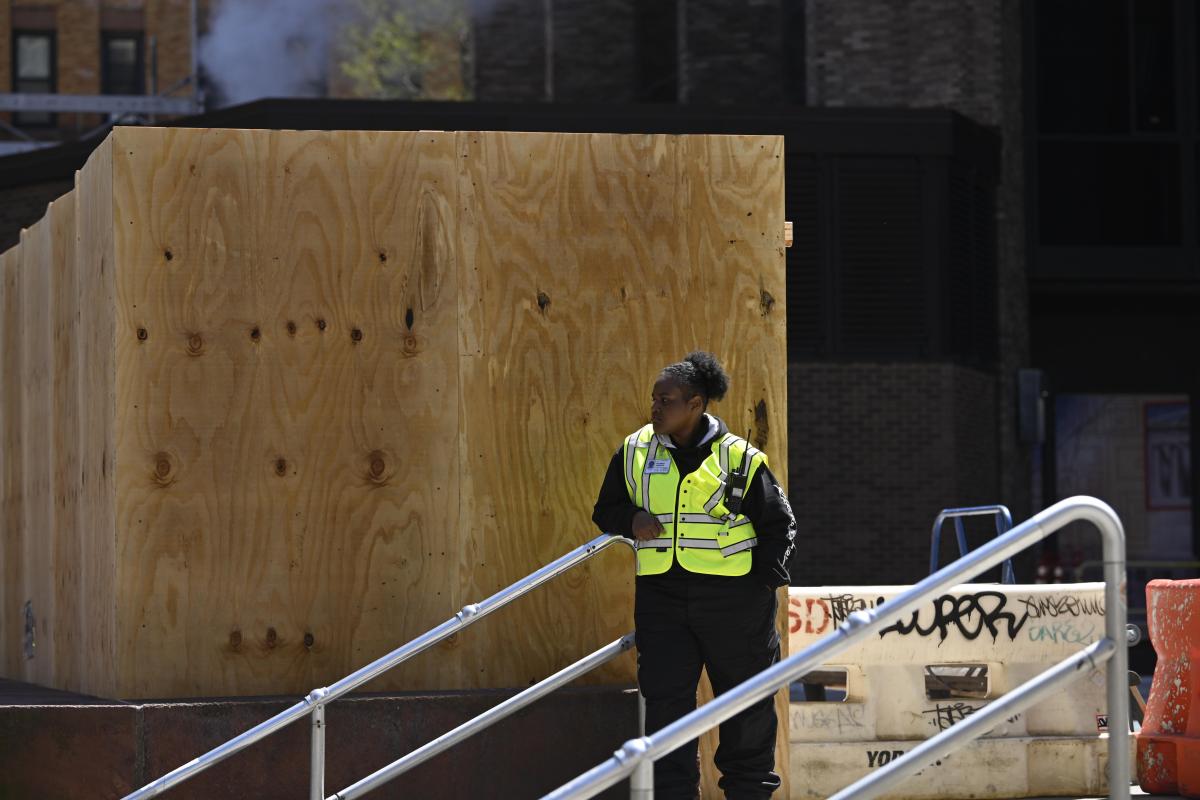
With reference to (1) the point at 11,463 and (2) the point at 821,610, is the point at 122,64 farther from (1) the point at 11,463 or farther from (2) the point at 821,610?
(2) the point at 821,610

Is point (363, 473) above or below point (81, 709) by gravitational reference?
above

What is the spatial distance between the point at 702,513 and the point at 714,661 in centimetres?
55

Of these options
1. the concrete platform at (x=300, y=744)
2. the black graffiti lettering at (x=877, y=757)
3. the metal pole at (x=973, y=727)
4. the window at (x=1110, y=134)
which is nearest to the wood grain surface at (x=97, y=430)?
the concrete platform at (x=300, y=744)

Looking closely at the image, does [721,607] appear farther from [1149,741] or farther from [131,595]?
[1149,741]

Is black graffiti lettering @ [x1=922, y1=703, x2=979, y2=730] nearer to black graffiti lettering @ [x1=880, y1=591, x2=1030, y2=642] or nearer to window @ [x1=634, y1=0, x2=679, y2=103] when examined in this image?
black graffiti lettering @ [x1=880, y1=591, x2=1030, y2=642]

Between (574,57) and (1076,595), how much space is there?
65.4ft

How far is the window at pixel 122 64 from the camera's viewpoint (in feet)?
124

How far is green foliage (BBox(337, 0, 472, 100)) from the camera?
38344 millimetres

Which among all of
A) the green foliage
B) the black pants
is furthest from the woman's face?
the green foliage

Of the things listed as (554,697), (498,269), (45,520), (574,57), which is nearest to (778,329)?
(498,269)

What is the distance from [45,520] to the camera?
30.7 ft

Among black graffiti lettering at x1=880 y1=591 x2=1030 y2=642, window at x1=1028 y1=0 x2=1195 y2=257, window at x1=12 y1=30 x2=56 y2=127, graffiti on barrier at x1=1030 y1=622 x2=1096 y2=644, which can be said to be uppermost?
window at x1=12 y1=30 x2=56 y2=127

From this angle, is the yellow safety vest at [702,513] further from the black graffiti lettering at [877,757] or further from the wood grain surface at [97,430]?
the black graffiti lettering at [877,757]

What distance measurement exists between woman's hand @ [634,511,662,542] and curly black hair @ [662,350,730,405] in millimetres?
468
